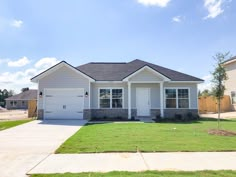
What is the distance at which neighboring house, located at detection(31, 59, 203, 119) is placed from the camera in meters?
21.1

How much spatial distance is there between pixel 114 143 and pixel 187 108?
566 inches

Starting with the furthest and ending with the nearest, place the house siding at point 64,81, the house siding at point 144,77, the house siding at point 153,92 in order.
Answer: the house siding at point 153,92
the house siding at point 144,77
the house siding at point 64,81

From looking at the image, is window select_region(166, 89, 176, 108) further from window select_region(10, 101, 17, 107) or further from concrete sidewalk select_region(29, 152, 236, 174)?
window select_region(10, 101, 17, 107)

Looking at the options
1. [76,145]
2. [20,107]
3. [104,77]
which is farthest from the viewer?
[20,107]

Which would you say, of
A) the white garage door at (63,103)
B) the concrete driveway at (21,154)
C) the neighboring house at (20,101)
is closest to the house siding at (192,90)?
the white garage door at (63,103)

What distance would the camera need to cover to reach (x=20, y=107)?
228 feet

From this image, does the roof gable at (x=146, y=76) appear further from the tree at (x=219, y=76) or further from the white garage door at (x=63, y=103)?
the tree at (x=219, y=76)

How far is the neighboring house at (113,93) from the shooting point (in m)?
21.1

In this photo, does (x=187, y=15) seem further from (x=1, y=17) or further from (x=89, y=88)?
(x=1, y=17)

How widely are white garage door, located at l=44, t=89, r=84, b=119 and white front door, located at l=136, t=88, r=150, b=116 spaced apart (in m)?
4.79

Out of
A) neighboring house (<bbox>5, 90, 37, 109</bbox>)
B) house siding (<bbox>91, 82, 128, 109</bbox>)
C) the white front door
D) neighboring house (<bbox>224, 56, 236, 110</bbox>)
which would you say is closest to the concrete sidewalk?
house siding (<bbox>91, 82, 128, 109</bbox>)

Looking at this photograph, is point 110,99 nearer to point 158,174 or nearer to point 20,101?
point 158,174

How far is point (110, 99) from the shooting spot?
22.1 m

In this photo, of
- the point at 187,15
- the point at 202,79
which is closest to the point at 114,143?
the point at 187,15
